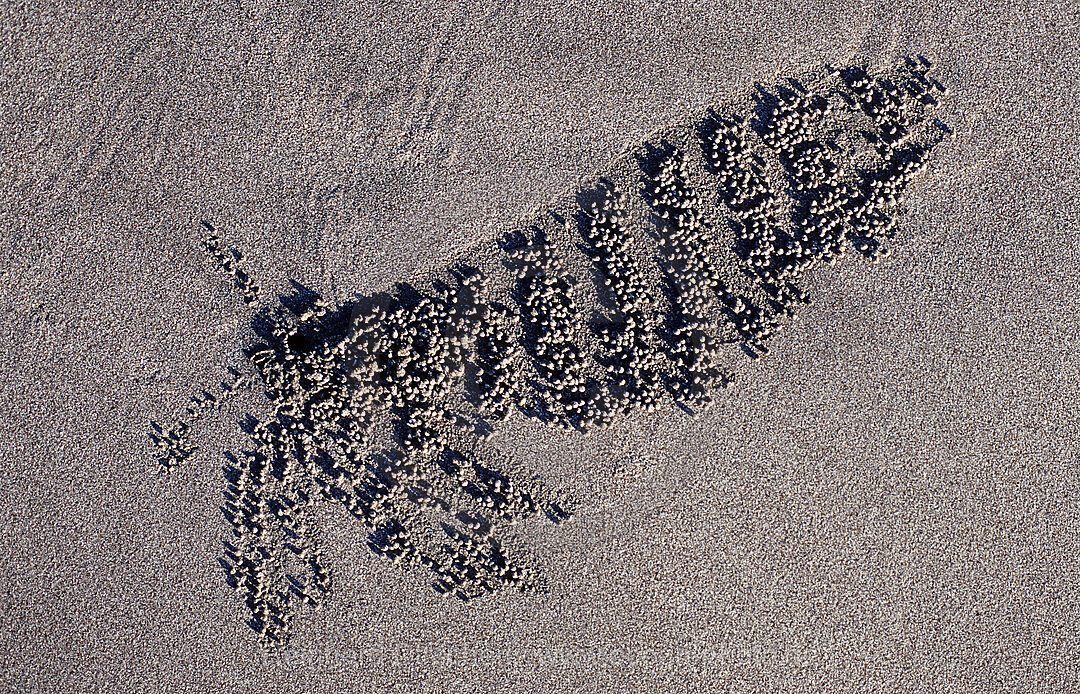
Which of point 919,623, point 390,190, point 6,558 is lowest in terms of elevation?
point 919,623

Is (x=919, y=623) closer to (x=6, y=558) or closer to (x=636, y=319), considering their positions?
(x=636, y=319)

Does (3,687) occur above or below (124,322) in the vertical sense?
below

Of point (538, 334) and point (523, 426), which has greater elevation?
point (538, 334)

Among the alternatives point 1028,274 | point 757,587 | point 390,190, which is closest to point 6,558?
point 390,190
